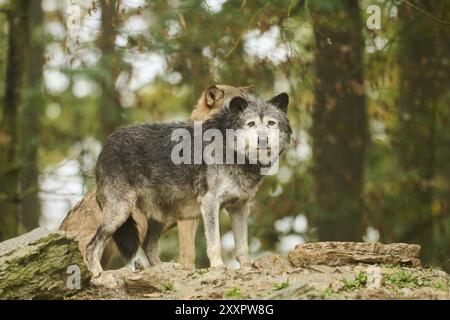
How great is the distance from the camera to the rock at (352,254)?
942 centimetres

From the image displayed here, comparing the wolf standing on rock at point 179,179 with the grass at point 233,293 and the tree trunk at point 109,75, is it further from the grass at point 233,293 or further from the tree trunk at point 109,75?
the tree trunk at point 109,75

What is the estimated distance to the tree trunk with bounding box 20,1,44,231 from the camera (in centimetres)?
1752

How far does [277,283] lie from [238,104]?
101 inches

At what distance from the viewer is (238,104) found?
10.2 m

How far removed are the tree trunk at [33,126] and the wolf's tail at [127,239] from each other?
6.19 meters

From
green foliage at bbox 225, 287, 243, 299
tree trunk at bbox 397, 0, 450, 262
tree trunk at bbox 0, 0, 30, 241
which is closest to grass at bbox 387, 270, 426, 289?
green foliage at bbox 225, 287, 243, 299

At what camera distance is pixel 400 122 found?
1791cm

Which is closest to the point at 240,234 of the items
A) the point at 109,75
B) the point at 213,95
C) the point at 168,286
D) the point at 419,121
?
the point at 168,286

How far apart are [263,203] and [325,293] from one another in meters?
10.1

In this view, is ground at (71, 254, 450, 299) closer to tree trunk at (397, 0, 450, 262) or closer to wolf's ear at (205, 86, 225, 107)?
wolf's ear at (205, 86, 225, 107)

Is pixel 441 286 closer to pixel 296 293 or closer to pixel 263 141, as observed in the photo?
pixel 296 293

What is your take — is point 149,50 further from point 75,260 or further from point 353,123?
point 75,260

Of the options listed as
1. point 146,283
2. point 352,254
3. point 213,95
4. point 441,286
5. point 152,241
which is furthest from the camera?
point 213,95

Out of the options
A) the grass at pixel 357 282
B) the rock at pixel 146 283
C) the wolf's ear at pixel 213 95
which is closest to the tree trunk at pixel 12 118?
the wolf's ear at pixel 213 95
